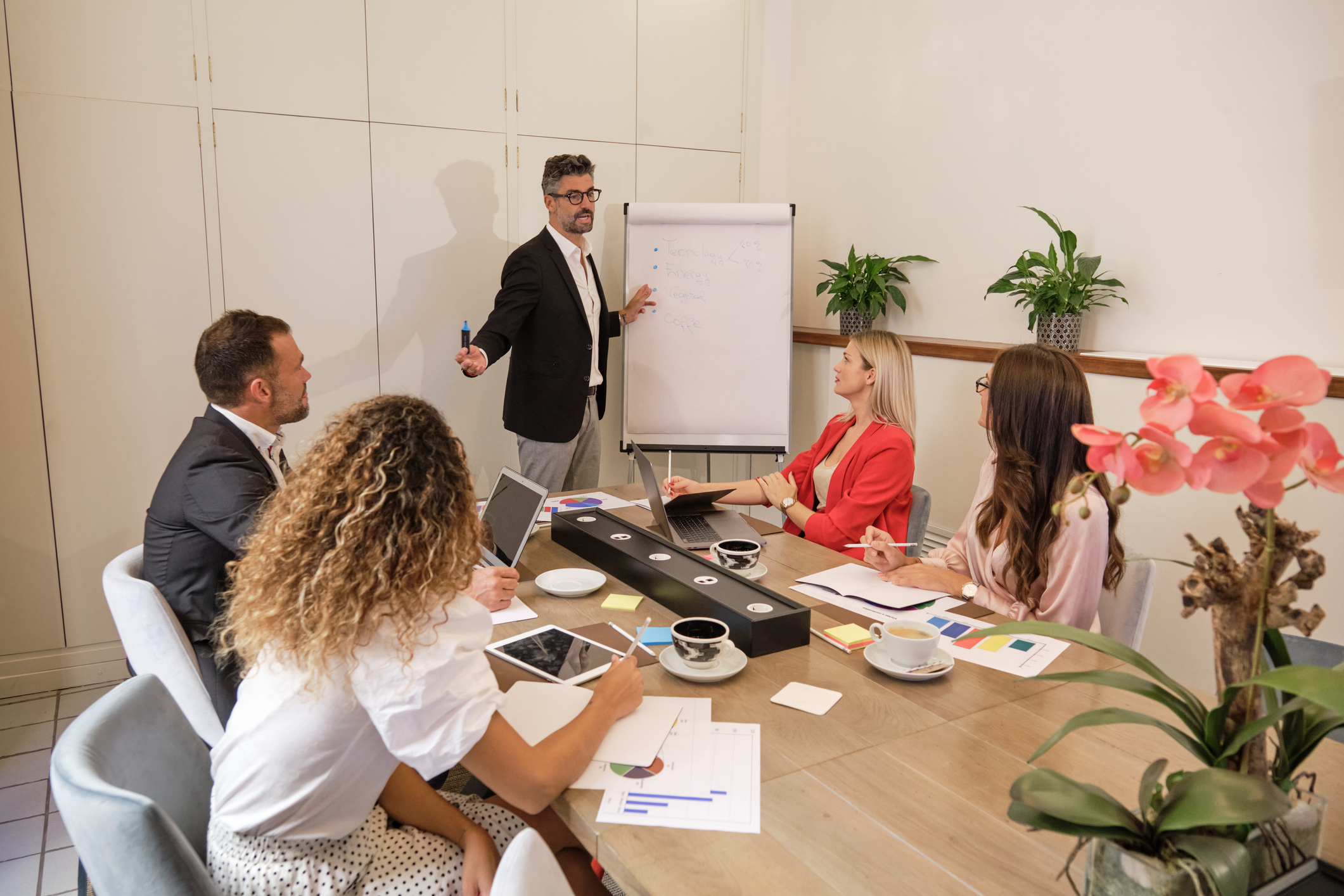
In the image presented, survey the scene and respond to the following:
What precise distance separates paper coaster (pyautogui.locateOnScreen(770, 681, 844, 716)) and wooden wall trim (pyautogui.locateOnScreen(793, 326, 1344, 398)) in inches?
47.4

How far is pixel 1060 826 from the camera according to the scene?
2.61 feet

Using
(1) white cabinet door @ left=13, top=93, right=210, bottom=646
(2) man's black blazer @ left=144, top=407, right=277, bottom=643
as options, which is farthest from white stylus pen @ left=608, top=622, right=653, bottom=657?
(1) white cabinet door @ left=13, top=93, right=210, bottom=646

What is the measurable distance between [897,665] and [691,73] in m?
3.52

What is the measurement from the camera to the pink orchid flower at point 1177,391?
0.71 meters

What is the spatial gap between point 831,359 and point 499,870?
3472 millimetres

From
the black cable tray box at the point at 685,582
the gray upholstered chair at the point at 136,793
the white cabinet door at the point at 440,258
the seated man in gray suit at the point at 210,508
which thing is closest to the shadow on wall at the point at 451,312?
the white cabinet door at the point at 440,258

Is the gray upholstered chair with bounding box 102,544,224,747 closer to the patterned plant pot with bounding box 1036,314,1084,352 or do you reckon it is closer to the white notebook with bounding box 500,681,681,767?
the white notebook with bounding box 500,681,681,767

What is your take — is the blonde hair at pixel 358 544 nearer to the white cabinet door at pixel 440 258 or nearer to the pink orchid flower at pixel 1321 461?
the pink orchid flower at pixel 1321 461

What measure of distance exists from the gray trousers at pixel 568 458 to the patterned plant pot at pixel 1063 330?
72.2 inches

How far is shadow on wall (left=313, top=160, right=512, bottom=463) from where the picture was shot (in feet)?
12.2

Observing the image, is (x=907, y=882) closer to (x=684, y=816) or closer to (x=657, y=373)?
(x=684, y=816)

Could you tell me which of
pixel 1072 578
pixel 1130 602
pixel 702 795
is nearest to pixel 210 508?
pixel 702 795

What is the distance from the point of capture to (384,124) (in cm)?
358

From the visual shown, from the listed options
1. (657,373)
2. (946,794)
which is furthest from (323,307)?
(946,794)
